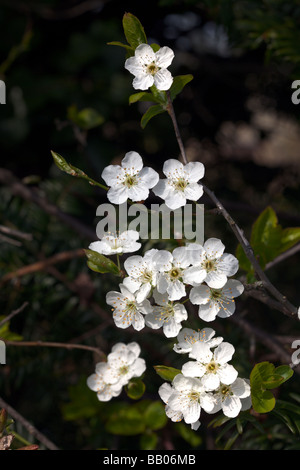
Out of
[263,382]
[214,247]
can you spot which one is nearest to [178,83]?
[214,247]

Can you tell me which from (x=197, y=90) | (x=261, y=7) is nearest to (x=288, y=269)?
(x=197, y=90)

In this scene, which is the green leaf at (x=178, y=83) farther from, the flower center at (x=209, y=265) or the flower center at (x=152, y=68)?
the flower center at (x=209, y=265)

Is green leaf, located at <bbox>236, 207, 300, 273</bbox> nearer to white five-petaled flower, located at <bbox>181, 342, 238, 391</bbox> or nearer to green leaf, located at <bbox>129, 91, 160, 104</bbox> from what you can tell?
white five-petaled flower, located at <bbox>181, 342, 238, 391</bbox>

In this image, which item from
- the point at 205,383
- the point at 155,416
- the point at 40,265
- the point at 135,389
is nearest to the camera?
the point at 205,383

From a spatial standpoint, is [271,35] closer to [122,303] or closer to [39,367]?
[122,303]

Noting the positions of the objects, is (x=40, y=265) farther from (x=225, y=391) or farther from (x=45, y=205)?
(x=225, y=391)
